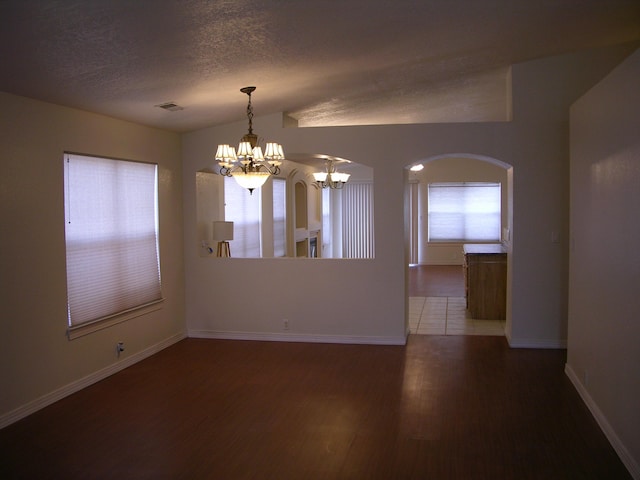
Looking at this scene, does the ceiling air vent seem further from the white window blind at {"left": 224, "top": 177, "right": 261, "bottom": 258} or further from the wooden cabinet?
the wooden cabinet

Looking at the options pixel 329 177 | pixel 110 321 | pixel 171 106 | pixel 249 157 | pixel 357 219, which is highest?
pixel 171 106

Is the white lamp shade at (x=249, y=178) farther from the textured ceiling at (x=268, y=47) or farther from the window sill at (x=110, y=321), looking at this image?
the window sill at (x=110, y=321)

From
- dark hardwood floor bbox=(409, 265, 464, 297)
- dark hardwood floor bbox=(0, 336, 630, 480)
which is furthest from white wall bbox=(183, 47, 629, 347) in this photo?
dark hardwood floor bbox=(409, 265, 464, 297)

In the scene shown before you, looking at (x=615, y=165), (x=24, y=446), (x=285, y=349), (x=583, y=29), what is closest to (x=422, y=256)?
(x=285, y=349)

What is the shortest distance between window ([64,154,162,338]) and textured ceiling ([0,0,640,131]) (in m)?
0.58

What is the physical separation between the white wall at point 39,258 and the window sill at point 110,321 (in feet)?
0.19

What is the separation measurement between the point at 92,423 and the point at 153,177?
277cm

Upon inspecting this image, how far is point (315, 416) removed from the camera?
13.8ft

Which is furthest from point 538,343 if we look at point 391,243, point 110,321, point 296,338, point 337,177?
point 110,321

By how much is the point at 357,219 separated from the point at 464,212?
2.52 m

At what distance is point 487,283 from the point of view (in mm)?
7348

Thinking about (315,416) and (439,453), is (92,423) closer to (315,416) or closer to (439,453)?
(315,416)

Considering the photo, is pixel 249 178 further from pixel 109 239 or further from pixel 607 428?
pixel 607 428

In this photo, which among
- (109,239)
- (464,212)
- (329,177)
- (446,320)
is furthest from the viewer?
(464,212)
